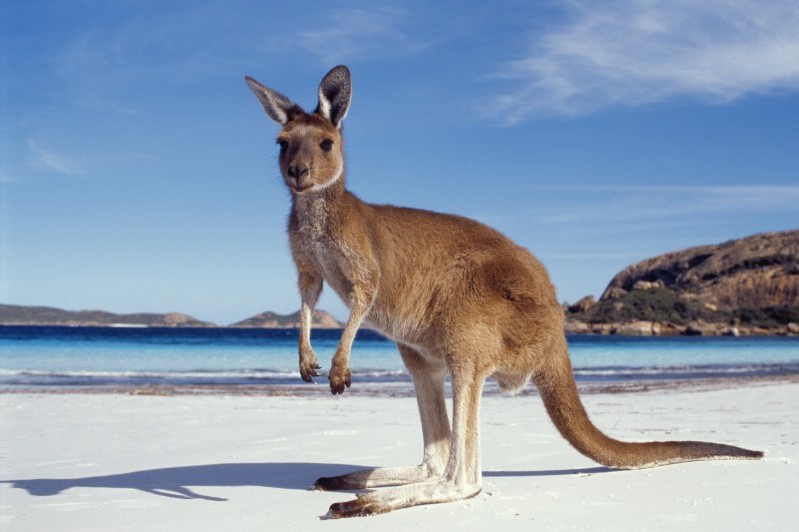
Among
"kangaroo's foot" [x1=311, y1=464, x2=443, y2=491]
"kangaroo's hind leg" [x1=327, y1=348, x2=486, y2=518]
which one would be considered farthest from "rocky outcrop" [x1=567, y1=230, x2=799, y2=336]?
"kangaroo's hind leg" [x1=327, y1=348, x2=486, y2=518]

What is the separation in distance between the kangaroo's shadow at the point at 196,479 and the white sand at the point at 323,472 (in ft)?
0.04

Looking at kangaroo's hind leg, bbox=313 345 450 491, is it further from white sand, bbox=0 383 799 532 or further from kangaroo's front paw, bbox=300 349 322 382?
kangaroo's front paw, bbox=300 349 322 382

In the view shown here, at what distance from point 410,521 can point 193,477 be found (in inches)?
65.6

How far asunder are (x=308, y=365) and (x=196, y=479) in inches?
49.7

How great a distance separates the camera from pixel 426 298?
3.73m

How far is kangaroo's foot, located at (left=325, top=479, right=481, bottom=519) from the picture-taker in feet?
11.1

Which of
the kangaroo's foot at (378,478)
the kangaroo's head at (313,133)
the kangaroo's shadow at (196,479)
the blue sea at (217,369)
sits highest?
the kangaroo's head at (313,133)

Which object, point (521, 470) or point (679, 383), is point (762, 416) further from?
point (679, 383)

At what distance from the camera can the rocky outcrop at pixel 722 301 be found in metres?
63.8

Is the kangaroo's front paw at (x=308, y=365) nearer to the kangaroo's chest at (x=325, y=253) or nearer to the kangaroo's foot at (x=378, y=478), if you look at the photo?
the kangaroo's chest at (x=325, y=253)

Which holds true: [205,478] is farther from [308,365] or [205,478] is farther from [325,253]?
[325,253]

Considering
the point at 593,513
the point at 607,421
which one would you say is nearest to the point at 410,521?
A: the point at 593,513

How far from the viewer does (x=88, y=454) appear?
532 centimetres

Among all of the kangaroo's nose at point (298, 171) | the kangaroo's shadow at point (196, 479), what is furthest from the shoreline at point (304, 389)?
the kangaroo's nose at point (298, 171)
